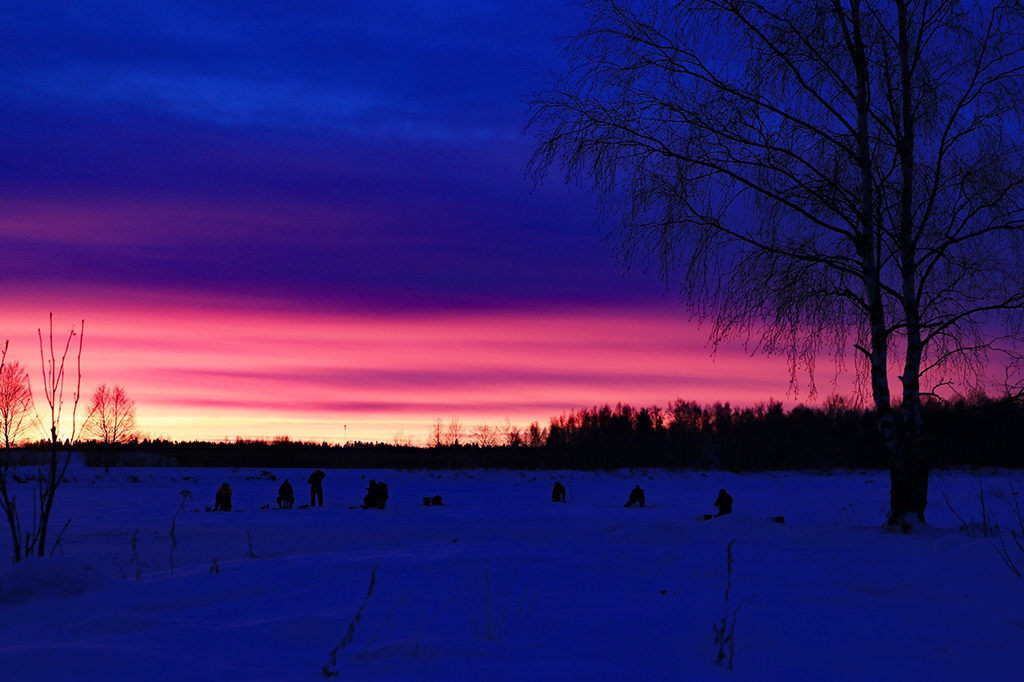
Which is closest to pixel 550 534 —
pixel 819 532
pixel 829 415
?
pixel 819 532

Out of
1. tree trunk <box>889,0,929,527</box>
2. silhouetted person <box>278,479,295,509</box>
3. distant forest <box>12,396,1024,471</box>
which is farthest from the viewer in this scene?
distant forest <box>12,396,1024,471</box>

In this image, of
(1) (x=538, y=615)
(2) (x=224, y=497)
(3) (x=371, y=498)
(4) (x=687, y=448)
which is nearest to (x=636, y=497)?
(3) (x=371, y=498)

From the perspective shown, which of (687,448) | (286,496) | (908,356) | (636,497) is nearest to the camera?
(908,356)

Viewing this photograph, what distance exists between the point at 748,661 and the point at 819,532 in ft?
26.8

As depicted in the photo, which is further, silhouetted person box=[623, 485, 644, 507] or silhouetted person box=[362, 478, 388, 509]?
silhouetted person box=[623, 485, 644, 507]

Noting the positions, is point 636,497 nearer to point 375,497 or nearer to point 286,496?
point 375,497

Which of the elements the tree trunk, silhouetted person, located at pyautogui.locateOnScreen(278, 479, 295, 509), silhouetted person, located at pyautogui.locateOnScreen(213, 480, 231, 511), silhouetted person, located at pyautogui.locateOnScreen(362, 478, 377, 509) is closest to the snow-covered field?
the tree trunk

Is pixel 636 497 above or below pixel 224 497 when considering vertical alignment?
below

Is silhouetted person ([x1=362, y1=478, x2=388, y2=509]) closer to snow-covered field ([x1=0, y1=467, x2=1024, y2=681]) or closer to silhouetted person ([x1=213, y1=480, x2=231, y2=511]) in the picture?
silhouetted person ([x1=213, y1=480, x2=231, y2=511])

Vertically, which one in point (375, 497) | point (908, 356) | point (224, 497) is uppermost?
point (908, 356)

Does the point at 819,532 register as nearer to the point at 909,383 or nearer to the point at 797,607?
the point at 909,383

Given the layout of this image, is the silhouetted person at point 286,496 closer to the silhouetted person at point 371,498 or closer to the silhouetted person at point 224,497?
the silhouetted person at point 224,497

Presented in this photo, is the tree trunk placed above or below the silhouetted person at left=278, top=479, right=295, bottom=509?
above

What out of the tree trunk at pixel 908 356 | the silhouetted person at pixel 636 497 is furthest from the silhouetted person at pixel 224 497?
the tree trunk at pixel 908 356
